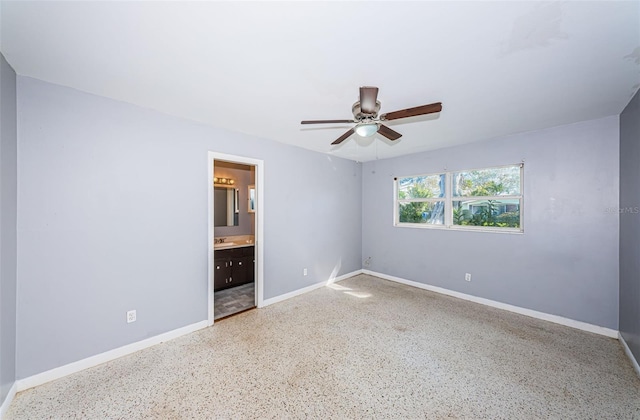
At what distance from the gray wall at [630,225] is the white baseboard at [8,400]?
502 cm

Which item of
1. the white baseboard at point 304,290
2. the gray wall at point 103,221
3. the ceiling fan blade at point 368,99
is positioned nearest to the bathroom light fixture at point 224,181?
the gray wall at point 103,221

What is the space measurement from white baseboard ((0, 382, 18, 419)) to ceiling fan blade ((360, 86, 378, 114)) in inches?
130

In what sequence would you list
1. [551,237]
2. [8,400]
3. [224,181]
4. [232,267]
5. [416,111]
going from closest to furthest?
[8,400]
[416,111]
[551,237]
[232,267]
[224,181]

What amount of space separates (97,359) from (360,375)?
2.40 meters

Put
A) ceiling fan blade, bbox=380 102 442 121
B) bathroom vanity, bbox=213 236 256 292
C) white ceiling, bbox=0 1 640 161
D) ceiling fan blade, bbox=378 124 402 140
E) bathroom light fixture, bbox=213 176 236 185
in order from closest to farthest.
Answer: white ceiling, bbox=0 1 640 161
ceiling fan blade, bbox=380 102 442 121
ceiling fan blade, bbox=378 124 402 140
bathroom vanity, bbox=213 236 256 292
bathroom light fixture, bbox=213 176 236 185

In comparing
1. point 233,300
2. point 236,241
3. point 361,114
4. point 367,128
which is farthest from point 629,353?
point 236,241

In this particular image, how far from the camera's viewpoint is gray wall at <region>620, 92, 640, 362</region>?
83.9 inches

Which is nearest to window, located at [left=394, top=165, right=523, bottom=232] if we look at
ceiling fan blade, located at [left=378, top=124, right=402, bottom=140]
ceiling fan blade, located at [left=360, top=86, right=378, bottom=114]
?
ceiling fan blade, located at [left=378, top=124, right=402, bottom=140]

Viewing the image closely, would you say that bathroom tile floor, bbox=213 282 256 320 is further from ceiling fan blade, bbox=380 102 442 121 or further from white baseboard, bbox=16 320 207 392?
ceiling fan blade, bbox=380 102 442 121

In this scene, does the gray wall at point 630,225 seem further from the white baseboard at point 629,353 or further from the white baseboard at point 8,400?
the white baseboard at point 8,400

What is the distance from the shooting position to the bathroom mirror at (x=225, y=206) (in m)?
4.57

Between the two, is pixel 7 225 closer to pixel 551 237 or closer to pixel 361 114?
pixel 361 114

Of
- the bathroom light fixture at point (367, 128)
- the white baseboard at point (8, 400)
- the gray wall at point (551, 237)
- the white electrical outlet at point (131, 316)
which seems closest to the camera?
the white baseboard at point (8, 400)

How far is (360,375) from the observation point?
2031mm
